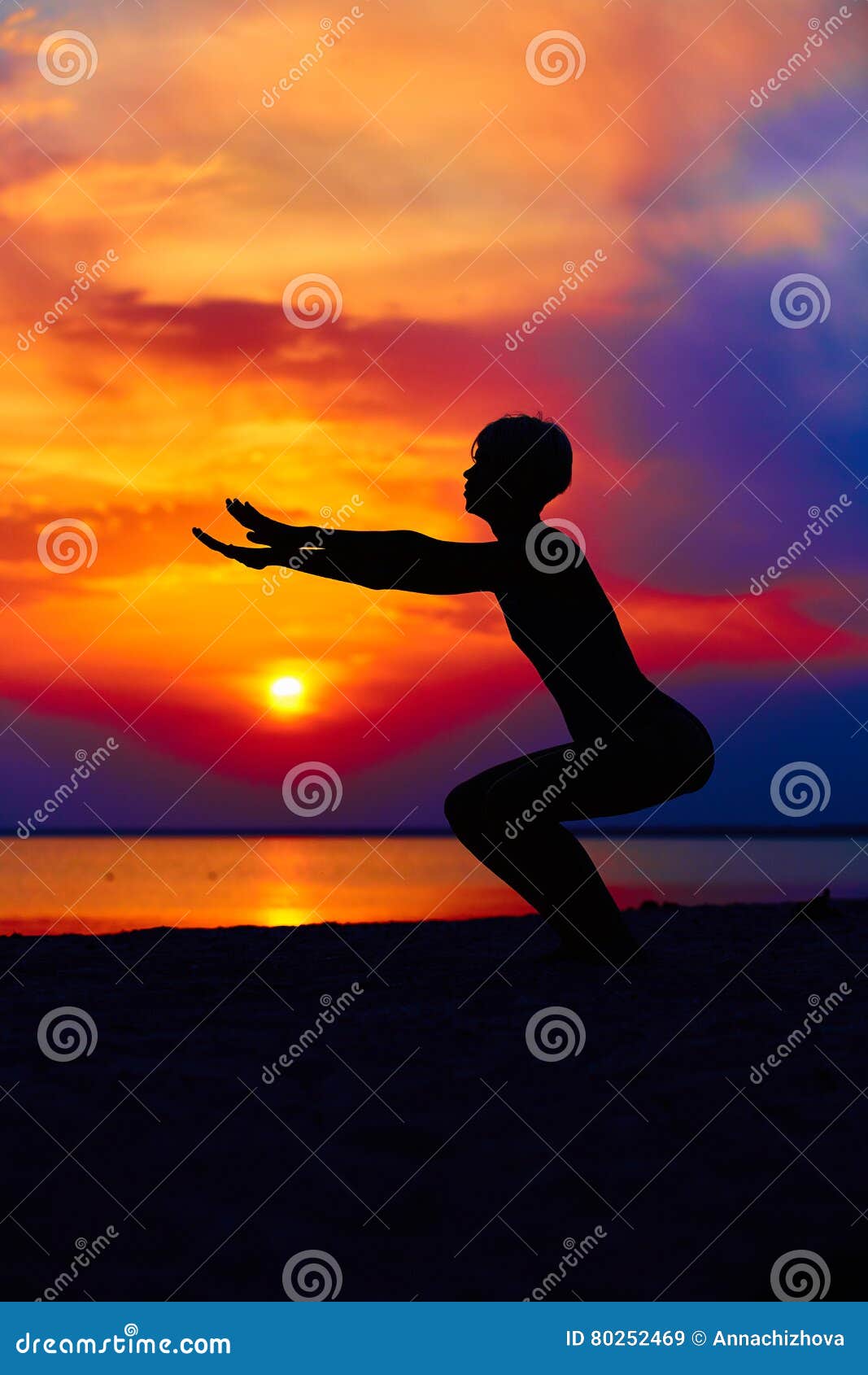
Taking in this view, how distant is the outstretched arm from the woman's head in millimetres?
321

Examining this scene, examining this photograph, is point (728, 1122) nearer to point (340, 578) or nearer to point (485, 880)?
point (340, 578)

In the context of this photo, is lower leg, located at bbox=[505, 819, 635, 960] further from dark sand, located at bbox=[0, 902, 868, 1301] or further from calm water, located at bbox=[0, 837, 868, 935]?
calm water, located at bbox=[0, 837, 868, 935]

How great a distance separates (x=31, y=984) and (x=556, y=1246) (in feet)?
11.5

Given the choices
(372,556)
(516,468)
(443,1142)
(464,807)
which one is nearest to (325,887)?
(464,807)

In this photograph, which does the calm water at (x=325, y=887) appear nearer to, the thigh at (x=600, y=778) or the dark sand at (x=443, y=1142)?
the thigh at (x=600, y=778)

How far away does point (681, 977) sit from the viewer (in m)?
5.36

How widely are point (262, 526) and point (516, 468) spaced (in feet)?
3.90

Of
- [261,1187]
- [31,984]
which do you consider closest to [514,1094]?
[261,1187]

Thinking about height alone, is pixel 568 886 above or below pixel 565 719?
below

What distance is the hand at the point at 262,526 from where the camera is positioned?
4.93m

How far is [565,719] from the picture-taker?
562 cm

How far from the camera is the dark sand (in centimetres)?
260

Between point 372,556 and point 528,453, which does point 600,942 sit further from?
point 528,453

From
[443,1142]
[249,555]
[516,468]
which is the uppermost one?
[516,468]
